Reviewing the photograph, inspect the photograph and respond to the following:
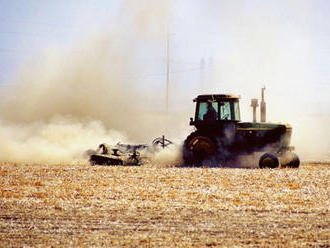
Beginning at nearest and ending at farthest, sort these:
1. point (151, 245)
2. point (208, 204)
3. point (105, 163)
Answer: point (151, 245) < point (208, 204) < point (105, 163)

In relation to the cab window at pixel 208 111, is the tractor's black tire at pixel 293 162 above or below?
below

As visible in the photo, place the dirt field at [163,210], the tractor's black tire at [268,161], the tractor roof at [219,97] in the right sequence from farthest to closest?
the tractor roof at [219,97], the tractor's black tire at [268,161], the dirt field at [163,210]

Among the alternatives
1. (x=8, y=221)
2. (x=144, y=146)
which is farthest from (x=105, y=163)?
(x=8, y=221)

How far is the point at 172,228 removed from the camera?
9.91m

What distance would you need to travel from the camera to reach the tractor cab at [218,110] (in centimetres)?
2435

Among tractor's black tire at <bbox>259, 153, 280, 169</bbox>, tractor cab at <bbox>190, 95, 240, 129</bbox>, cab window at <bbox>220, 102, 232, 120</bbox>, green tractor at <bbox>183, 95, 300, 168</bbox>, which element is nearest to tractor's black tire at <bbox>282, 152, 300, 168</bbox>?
green tractor at <bbox>183, 95, 300, 168</bbox>

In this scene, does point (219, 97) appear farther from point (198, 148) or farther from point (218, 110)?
point (198, 148)

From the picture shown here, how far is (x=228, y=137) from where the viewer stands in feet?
80.5

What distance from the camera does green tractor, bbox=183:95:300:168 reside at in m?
24.4

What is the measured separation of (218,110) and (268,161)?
3.13 m

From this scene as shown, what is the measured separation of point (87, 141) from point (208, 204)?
18.1 meters

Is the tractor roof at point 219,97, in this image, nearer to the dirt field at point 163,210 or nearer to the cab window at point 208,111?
the cab window at point 208,111

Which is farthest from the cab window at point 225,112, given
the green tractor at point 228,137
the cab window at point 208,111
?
the cab window at point 208,111

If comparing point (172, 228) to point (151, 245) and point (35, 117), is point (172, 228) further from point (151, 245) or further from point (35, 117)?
point (35, 117)
